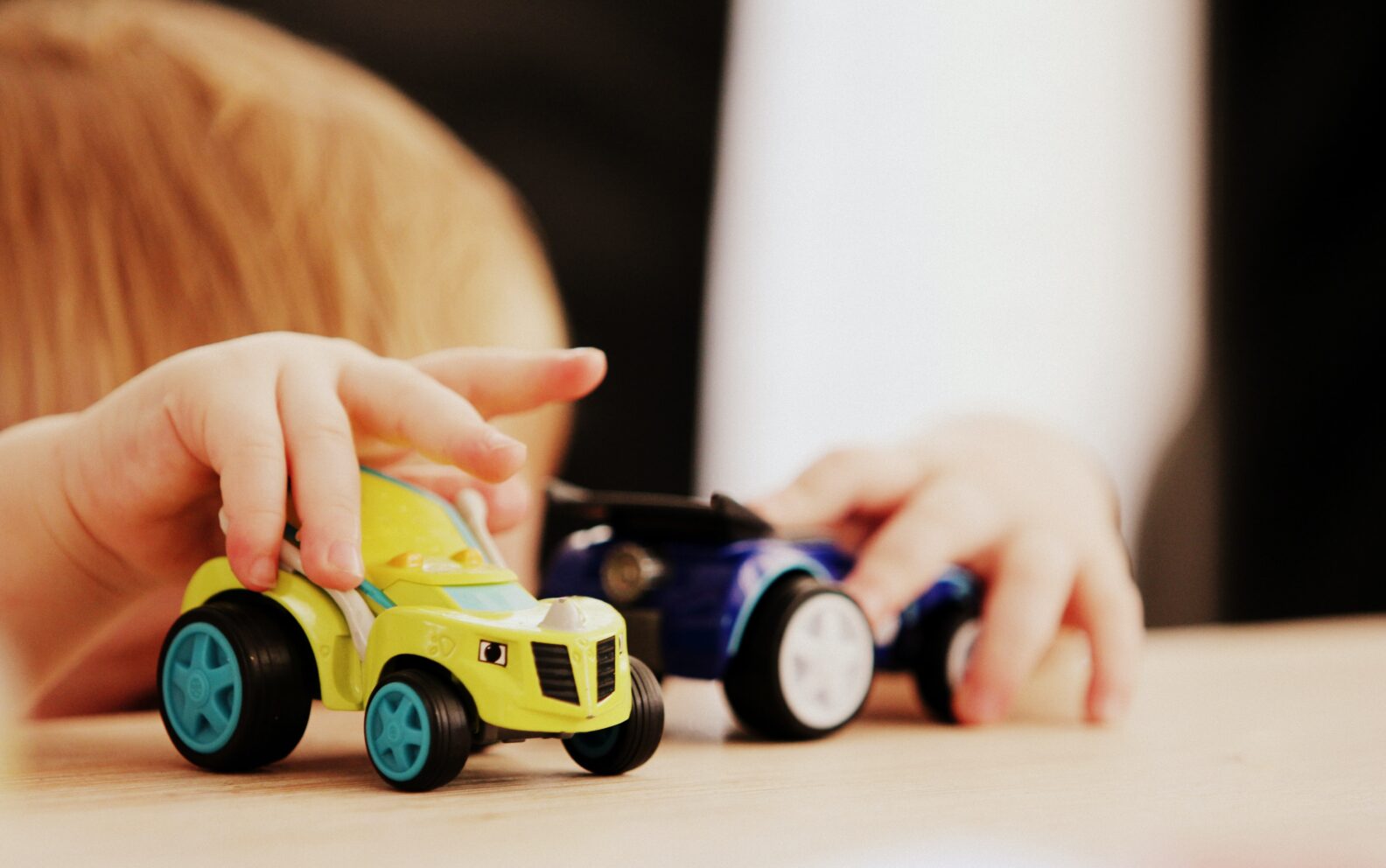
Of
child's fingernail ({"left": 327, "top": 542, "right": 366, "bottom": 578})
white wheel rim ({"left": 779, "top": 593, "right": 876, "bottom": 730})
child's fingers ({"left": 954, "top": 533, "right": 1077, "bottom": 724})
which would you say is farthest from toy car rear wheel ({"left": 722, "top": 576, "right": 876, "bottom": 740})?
child's fingernail ({"left": 327, "top": 542, "right": 366, "bottom": 578})

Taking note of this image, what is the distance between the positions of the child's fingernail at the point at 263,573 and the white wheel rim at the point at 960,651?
40cm

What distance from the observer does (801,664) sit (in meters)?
0.57

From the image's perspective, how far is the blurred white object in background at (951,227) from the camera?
186 cm

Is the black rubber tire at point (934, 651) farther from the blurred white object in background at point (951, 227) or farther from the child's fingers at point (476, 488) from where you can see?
the blurred white object in background at point (951, 227)

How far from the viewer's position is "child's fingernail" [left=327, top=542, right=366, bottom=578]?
17.1 inches

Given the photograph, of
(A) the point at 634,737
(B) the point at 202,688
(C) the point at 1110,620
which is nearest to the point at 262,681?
(B) the point at 202,688

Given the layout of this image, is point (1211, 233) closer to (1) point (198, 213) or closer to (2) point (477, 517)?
(1) point (198, 213)

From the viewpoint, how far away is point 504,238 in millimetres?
1313

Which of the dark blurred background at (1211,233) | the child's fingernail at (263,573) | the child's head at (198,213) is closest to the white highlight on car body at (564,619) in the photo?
the child's fingernail at (263,573)

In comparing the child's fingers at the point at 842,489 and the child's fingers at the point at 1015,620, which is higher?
the child's fingers at the point at 842,489

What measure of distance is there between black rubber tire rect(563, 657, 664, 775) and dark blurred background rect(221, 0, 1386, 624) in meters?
1.19

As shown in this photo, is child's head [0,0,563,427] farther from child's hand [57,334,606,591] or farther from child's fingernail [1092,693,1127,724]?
child's fingernail [1092,693,1127,724]

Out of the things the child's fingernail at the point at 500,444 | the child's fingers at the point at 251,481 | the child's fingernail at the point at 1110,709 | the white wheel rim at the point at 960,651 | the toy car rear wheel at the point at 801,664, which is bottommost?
the child's fingernail at the point at 1110,709

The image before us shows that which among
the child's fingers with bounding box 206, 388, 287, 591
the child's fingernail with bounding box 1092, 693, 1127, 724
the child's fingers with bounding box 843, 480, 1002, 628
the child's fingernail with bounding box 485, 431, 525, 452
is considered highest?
the child's fingernail with bounding box 485, 431, 525, 452
